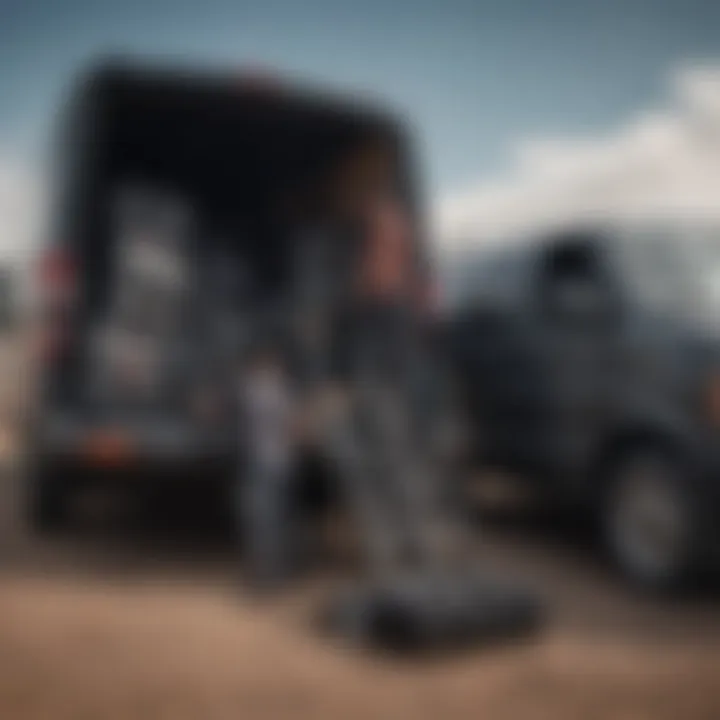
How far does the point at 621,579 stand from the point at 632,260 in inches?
52.9

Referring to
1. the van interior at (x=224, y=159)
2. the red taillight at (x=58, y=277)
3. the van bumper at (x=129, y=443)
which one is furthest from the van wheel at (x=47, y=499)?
the red taillight at (x=58, y=277)

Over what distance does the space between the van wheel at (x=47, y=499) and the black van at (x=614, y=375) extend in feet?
6.51

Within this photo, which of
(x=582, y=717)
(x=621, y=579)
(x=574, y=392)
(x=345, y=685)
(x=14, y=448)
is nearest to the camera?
(x=582, y=717)

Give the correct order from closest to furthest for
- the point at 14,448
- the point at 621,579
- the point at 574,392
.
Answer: the point at 621,579
the point at 574,392
the point at 14,448

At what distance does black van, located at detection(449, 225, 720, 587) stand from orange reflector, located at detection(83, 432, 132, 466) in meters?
1.70

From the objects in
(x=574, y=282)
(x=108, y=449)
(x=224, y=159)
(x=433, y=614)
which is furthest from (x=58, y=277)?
(x=574, y=282)

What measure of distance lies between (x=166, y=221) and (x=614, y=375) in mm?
2196

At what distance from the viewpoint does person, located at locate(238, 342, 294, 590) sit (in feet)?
A: 14.8

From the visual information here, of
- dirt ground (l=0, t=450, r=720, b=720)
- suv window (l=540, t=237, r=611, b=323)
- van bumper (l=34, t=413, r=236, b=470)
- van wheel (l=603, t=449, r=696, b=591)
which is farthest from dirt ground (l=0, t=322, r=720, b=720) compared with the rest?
suv window (l=540, t=237, r=611, b=323)

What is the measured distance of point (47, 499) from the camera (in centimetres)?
496

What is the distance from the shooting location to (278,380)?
479cm

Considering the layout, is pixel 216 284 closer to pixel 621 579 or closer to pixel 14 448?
pixel 14 448

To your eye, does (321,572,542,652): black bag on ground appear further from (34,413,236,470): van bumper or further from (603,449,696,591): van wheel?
(34,413,236,470): van bumper

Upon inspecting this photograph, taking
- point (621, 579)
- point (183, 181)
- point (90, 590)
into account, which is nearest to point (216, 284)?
point (183, 181)
